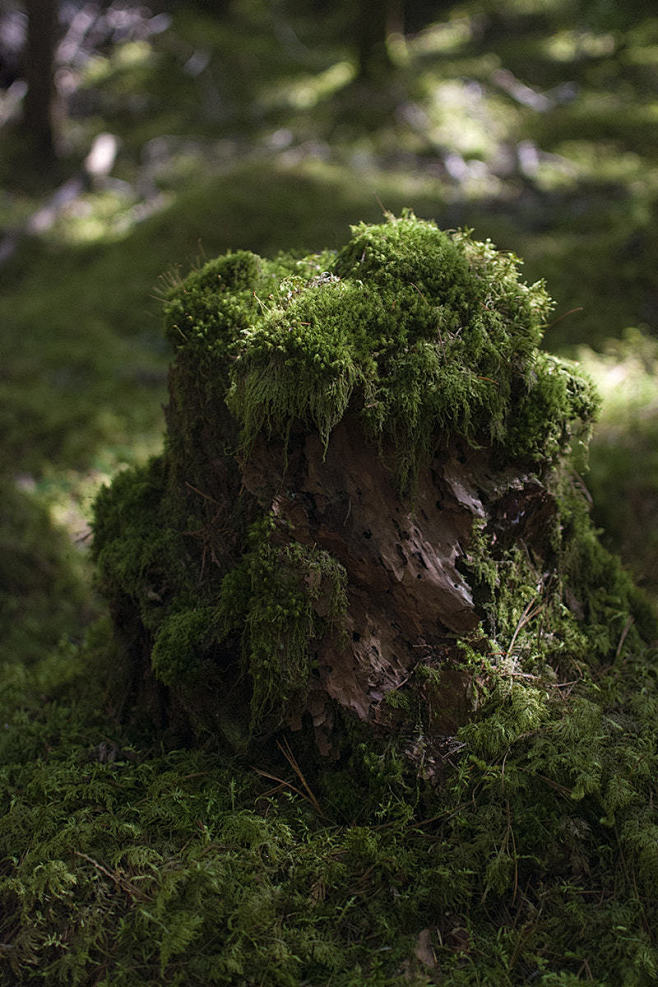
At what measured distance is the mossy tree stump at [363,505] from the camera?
8.60 ft

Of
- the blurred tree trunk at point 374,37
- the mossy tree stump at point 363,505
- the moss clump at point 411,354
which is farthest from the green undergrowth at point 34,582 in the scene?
the blurred tree trunk at point 374,37

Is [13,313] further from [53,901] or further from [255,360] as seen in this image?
[53,901]

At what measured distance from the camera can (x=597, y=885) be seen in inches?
91.7

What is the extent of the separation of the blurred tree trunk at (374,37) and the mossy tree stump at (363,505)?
13.7m

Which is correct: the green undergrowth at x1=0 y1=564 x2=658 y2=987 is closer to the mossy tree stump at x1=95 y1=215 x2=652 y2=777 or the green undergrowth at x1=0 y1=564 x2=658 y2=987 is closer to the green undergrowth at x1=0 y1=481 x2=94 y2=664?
the mossy tree stump at x1=95 y1=215 x2=652 y2=777

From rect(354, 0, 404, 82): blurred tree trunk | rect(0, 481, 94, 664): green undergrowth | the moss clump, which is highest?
rect(354, 0, 404, 82): blurred tree trunk

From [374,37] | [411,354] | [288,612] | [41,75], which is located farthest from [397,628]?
[374,37]

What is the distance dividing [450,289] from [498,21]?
1854 centimetres

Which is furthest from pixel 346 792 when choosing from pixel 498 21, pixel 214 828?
pixel 498 21

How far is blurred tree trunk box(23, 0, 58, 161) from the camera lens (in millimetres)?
11516

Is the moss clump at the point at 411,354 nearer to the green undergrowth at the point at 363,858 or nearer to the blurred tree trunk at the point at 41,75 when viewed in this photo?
the green undergrowth at the point at 363,858

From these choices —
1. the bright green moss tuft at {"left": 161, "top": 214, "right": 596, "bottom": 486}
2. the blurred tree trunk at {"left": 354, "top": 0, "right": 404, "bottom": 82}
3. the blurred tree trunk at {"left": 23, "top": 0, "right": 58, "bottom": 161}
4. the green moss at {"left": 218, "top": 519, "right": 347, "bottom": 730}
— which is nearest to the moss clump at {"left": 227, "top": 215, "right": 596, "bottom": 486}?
the bright green moss tuft at {"left": 161, "top": 214, "right": 596, "bottom": 486}

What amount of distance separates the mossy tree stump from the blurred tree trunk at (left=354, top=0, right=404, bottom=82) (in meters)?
13.7

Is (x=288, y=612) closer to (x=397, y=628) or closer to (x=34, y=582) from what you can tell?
A: (x=397, y=628)
